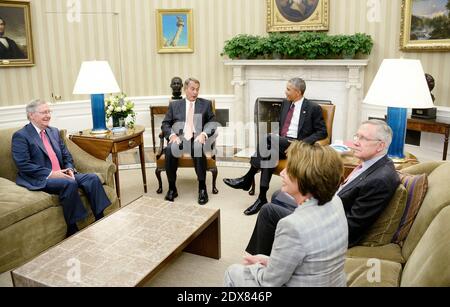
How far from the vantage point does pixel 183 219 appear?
3.03 metres

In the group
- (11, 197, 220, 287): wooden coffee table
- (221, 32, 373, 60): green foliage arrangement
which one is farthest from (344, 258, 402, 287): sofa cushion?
(221, 32, 373, 60): green foliage arrangement

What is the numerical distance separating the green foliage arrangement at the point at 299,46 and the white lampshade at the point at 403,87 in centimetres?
259

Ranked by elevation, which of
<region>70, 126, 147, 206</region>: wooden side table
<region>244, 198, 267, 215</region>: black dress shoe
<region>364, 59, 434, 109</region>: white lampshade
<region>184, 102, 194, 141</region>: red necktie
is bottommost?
<region>244, 198, 267, 215</region>: black dress shoe

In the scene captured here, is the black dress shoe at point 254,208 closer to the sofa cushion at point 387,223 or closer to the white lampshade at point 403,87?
the white lampshade at point 403,87

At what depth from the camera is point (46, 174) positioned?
3.51 m

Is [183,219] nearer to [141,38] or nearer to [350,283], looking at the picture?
[350,283]

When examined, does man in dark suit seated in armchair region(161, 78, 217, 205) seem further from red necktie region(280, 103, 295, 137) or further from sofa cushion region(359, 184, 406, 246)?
sofa cushion region(359, 184, 406, 246)

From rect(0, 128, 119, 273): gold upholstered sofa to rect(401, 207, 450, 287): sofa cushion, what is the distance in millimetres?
2642

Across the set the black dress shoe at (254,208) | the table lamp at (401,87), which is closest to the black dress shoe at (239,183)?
the black dress shoe at (254,208)

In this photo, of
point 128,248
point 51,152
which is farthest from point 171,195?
point 128,248

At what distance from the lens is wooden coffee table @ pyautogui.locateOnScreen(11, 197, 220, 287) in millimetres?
2281

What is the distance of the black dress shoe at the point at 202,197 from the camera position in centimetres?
445

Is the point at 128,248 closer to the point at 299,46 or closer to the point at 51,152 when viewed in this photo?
the point at 51,152
